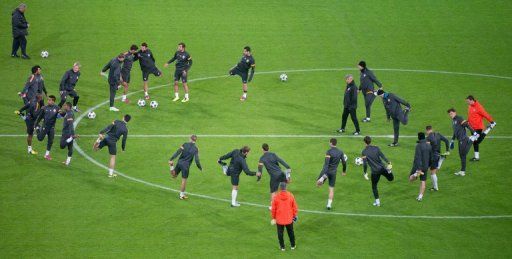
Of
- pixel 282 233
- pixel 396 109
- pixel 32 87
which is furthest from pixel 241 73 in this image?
pixel 282 233

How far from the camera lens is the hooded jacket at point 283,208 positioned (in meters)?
26.5

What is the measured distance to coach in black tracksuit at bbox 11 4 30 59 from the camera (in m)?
43.8

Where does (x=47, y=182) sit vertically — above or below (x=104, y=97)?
below

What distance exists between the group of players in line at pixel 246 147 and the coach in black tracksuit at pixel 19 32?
22.9 feet

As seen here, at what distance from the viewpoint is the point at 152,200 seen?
3083 cm

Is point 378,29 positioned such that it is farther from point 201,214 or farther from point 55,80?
point 201,214

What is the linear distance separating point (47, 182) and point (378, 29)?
2418 cm

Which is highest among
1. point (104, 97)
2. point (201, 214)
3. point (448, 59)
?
point (448, 59)

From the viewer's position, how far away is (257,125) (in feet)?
124

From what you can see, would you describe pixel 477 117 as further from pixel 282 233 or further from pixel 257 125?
pixel 282 233

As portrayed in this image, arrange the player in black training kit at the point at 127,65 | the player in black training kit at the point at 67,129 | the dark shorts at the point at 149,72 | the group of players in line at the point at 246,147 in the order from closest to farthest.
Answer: the group of players in line at the point at 246,147, the player in black training kit at the point at 67,129, the player in black training kit at the point at 127,65, the dark shorts at the point at 149,72

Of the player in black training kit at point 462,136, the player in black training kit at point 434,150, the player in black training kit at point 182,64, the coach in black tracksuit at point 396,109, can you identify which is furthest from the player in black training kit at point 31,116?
the player in black training kit at point 462,136

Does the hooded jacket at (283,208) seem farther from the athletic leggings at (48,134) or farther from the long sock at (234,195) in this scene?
the athletic leggings at (48,134)

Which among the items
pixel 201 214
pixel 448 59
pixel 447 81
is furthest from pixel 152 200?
pixel 448 59
